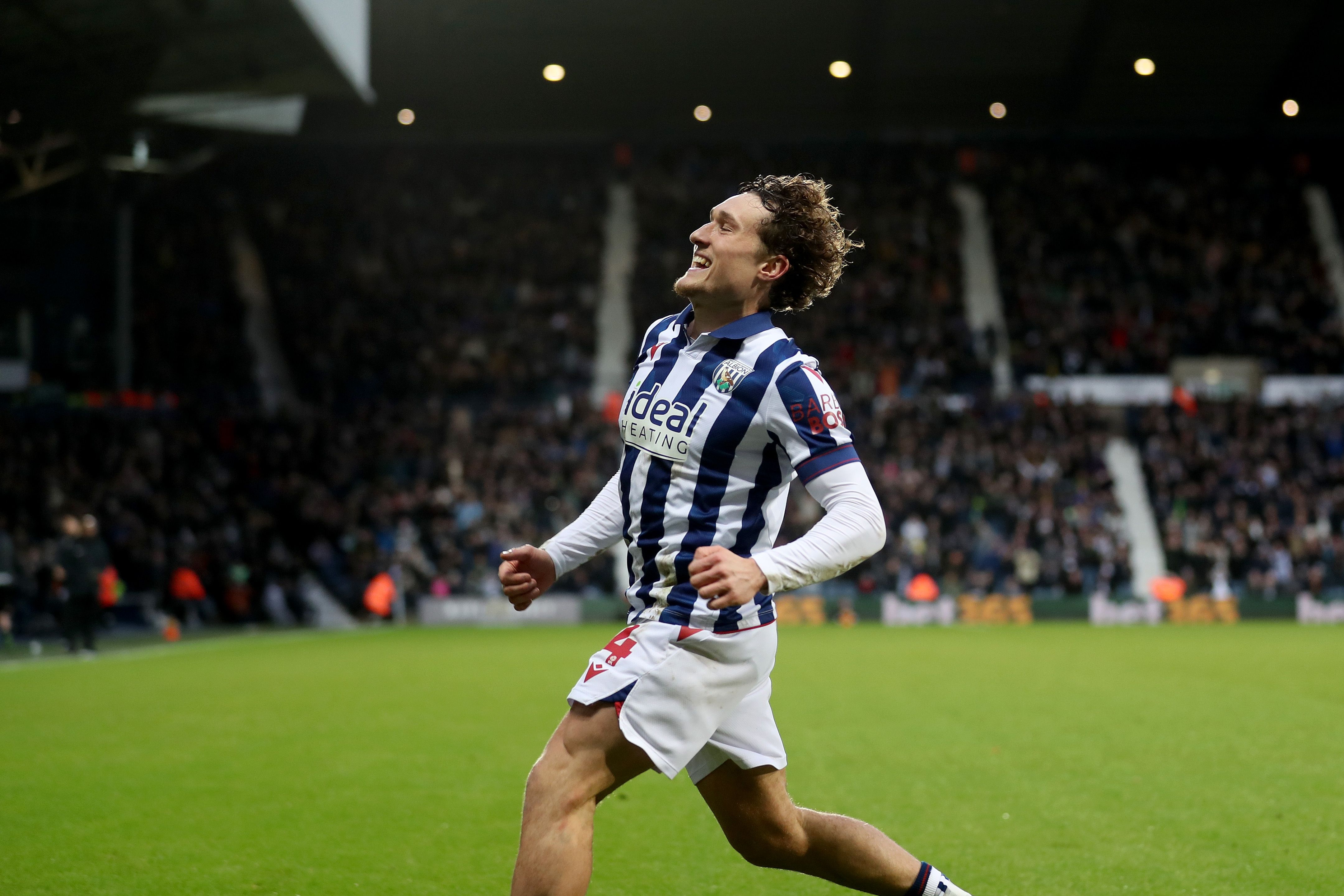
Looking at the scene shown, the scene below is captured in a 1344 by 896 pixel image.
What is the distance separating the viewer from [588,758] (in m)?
3.74

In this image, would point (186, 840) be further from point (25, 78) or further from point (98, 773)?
point (25, 78)

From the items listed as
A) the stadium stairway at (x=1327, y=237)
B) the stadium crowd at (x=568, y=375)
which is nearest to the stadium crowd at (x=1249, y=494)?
the stadium crowd at (x=568, y=375)

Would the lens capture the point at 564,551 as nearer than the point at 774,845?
No

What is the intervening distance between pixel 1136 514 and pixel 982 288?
29.4ft

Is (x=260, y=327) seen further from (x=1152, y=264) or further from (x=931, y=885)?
(x=931, y=885)

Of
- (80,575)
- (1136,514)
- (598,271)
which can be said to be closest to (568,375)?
(598,271)

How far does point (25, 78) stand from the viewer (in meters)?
24.0

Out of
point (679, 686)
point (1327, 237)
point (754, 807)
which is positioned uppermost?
point (1327, 237)

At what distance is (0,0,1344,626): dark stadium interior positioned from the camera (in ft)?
86.5

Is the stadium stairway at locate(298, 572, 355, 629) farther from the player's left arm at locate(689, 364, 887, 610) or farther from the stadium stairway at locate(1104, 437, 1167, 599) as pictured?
the player's left arm at locate(689, 364, 887, 610)

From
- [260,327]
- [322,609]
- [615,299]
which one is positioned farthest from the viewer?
[615,299]

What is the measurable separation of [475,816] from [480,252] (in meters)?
30.9

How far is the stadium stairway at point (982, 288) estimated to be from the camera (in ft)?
108

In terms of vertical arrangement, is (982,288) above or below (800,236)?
above
